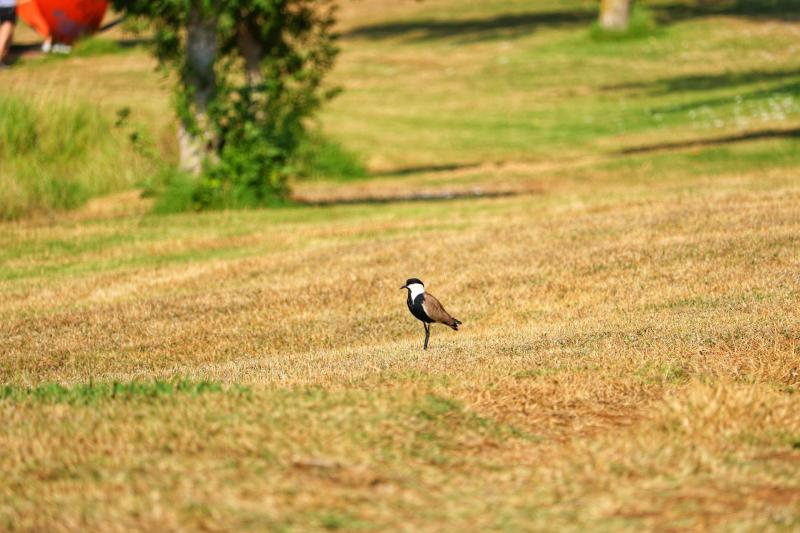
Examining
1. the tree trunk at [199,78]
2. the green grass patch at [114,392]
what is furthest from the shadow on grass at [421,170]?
the green grass patch at [114,392]

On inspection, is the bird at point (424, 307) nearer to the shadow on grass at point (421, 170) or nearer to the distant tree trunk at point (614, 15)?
the shadow on grass at point (421, 170)

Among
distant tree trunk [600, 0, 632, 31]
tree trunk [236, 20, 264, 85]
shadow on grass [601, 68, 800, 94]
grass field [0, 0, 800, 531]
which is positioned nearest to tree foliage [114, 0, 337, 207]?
grass field [0, 0, 800, 531]

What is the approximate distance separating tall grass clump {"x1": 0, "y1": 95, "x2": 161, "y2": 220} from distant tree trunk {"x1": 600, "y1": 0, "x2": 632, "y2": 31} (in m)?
29.0

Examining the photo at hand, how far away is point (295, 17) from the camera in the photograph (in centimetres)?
2480

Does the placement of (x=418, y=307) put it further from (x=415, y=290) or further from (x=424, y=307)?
(x=415, y=290)

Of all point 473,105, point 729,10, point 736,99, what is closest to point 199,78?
point 736,99

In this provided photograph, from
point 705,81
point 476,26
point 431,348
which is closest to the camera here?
point 431,348

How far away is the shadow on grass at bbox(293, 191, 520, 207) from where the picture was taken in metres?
22.3

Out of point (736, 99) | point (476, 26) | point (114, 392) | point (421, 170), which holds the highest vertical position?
point (114, 392)

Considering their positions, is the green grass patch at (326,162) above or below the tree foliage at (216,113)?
below

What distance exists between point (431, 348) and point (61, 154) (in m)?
14.2

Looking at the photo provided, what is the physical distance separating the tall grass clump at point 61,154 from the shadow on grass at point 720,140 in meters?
10.6

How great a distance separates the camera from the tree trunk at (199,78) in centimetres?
2047

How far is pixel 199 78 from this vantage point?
20.6m
